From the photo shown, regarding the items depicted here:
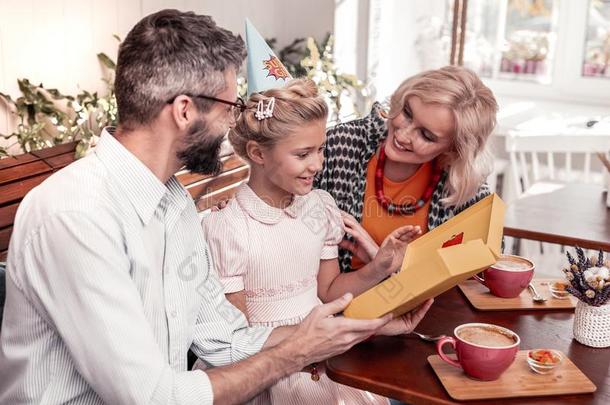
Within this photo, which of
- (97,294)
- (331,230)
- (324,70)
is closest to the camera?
(97,294)

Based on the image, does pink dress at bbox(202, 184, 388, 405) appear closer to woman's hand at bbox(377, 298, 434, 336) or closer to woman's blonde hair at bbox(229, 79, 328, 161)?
woman's blonde hair at bbox(229, 79, 328, 161)

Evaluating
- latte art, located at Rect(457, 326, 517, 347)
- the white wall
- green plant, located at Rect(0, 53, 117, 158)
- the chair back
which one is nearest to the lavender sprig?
latte art, located at Rect(457, 326, 517, 347)

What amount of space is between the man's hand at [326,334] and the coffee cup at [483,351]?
0.14 meters

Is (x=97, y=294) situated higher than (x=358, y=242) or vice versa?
(x=97, y=294)

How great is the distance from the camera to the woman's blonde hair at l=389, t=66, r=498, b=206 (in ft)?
6.48

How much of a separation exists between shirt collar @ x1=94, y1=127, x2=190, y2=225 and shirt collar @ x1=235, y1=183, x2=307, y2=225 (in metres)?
0.46

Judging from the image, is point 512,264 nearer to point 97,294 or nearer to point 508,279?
point 508,279

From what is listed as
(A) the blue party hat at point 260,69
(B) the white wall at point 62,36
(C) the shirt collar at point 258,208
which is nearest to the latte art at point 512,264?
(C) the shirt collar at point 258,208

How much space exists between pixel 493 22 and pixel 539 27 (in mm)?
263

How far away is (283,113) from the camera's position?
1.71 m

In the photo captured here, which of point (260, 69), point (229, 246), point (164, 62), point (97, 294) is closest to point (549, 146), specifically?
point (260, 69)

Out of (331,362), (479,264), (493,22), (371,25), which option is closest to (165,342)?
(331,362)

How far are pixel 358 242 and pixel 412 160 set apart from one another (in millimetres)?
267

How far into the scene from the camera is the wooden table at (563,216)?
2426 millimetres
